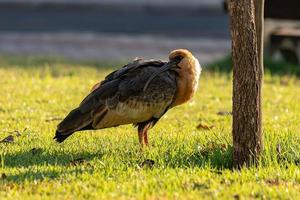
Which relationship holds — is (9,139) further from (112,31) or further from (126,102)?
(112,31)

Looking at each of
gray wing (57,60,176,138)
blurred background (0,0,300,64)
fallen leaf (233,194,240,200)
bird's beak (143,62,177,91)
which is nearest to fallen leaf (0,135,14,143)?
gray wing (57,60,176,138)

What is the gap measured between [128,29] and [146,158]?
48.8 feet

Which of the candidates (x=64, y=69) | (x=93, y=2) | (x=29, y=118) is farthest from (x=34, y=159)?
(x=93, y=2)

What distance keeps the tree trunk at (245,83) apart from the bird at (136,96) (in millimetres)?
852

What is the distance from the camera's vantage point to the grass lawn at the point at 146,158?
5930 millimetres

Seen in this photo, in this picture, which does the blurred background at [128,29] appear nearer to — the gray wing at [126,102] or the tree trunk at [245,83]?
the gray wing at [126,102]

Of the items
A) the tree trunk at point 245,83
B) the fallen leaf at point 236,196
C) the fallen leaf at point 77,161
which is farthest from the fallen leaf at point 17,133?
the fallen leaf at point 236,196

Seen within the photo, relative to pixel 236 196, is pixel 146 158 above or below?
below

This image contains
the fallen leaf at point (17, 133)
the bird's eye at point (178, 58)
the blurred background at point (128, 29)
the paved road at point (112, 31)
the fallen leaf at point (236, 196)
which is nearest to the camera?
the fallen leaf at point (236, 196)

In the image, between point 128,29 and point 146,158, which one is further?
point 128,29

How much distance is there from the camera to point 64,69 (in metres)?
→ 13.9

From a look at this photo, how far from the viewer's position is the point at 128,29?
21625mm

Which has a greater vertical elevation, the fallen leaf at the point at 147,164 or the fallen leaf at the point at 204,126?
the fallen leaf at the point at 147,164

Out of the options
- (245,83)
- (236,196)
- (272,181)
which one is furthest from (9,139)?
(236,196)
